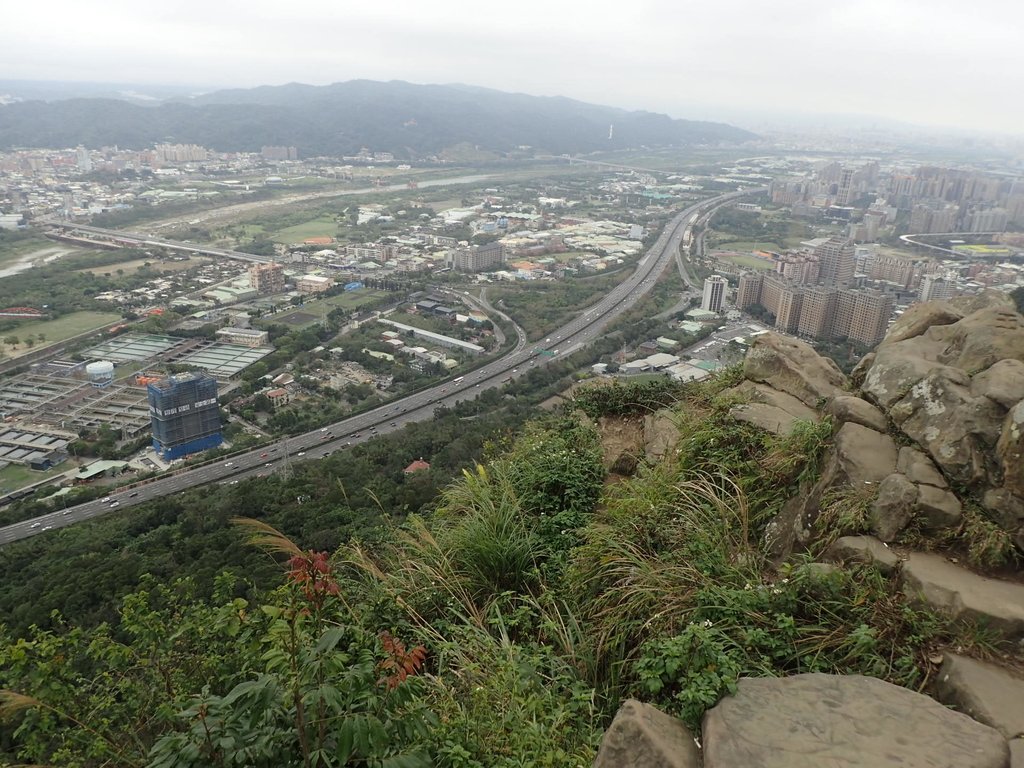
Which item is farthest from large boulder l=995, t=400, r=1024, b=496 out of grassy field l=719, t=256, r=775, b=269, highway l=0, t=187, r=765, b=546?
grassy field l=719, t=256, r=775, b=269

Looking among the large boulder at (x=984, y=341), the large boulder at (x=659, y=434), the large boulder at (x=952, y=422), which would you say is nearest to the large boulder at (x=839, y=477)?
the large boulder at (x=952, y=422)

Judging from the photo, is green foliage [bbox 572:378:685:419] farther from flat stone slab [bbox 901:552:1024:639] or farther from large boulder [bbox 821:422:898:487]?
flat stone slab [bbox 901:552:1024:639]

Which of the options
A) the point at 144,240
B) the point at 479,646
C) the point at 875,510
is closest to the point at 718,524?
the point at 875,510

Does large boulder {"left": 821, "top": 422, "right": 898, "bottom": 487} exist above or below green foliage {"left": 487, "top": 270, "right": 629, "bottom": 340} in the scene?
above

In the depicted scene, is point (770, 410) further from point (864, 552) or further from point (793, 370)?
point (864, 552)

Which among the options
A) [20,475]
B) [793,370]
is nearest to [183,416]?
[20,475]

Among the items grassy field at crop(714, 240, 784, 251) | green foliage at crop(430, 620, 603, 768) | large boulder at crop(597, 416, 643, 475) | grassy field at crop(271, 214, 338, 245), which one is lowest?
grassy field at crop(271, 214, 338, 245)

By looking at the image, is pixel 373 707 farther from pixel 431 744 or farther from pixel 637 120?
pixel 637 120

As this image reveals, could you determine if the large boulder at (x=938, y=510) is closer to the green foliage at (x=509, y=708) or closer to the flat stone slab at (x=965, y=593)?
the flat stone slab at (x=965, y=593)
